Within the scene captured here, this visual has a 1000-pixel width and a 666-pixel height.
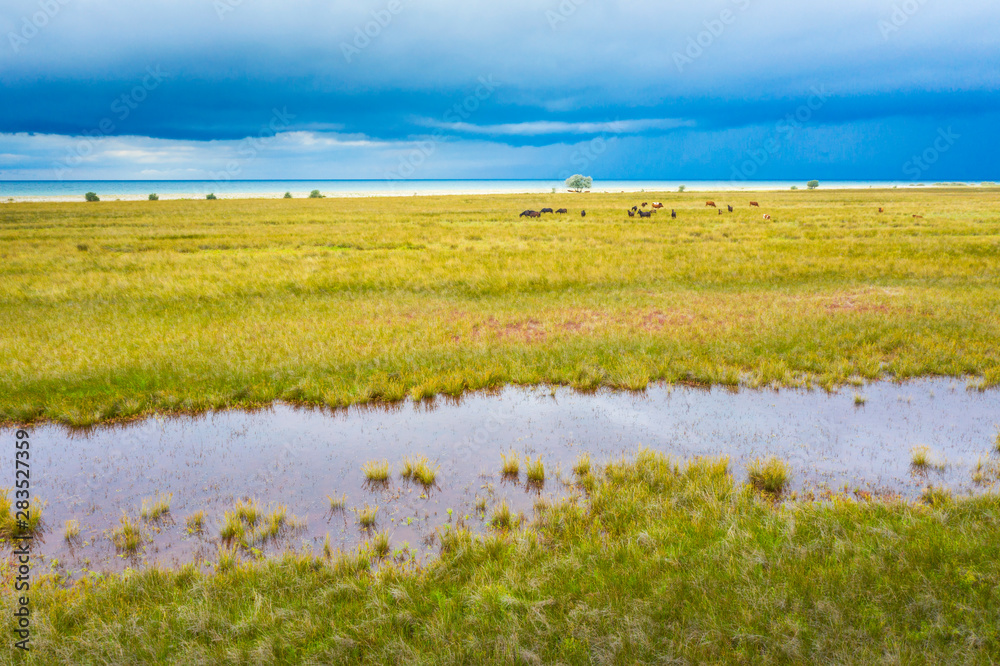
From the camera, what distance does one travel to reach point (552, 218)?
4691 cm

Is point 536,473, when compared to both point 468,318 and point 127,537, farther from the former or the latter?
point 468,318

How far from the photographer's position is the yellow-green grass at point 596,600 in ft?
12.5

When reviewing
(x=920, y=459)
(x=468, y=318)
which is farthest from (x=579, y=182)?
(x=920, y=459)

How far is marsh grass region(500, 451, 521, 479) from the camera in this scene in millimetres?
6839

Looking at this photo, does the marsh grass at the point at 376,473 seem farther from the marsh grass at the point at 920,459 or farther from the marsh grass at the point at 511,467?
the marsh grass at the point at 920,459

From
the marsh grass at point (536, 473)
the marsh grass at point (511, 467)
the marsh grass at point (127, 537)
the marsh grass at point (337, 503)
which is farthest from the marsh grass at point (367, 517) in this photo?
the marsh grass at point (127, 537)

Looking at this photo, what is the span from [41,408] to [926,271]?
28054mm

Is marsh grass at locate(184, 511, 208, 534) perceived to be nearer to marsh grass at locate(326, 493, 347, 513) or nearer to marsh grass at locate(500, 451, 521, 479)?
marsh grass at locate(326, 493, 347, 513)

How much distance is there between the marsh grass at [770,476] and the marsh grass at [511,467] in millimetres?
2970

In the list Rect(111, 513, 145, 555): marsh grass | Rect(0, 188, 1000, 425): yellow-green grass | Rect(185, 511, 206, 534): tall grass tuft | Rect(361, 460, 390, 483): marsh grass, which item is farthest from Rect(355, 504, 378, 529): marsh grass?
Rect(0, 188, 1000, 425): yellow-green grass

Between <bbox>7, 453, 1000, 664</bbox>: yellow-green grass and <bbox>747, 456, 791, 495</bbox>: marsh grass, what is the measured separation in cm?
77

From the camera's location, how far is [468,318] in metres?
14.8

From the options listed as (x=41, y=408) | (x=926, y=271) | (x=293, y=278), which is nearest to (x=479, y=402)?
(x=41, y=408)

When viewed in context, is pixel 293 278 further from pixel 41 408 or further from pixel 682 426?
pixel 682 426
